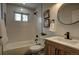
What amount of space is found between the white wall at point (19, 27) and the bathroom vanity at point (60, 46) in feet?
0.98

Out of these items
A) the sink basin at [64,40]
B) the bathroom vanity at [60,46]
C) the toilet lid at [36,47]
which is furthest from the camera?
the toilet lid at [36,47]

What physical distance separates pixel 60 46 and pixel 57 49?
66 mm

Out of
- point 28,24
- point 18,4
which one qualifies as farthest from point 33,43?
point 18,4

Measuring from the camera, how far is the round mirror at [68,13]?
4.19 ft

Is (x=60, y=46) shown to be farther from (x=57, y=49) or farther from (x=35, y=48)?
(x=35, y=48)

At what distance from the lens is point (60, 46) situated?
1247 mm

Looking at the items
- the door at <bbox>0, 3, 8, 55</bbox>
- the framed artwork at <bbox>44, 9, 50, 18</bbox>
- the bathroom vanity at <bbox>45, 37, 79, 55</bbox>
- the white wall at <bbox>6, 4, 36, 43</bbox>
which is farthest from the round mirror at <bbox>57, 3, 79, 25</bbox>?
the door at <bbox>0, 3, 8, 55</bbox>

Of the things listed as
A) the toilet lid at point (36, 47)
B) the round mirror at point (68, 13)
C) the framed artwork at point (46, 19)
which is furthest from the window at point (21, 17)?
the round mirror at point (68, 13)

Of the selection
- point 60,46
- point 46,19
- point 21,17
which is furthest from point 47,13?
point 60,46

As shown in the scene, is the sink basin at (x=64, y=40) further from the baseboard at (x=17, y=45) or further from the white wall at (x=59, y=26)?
the baseboard at (x=17, y=45)

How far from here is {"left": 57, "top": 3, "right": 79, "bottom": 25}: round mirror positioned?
1278 millimetres

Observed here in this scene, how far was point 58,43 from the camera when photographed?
128cm
